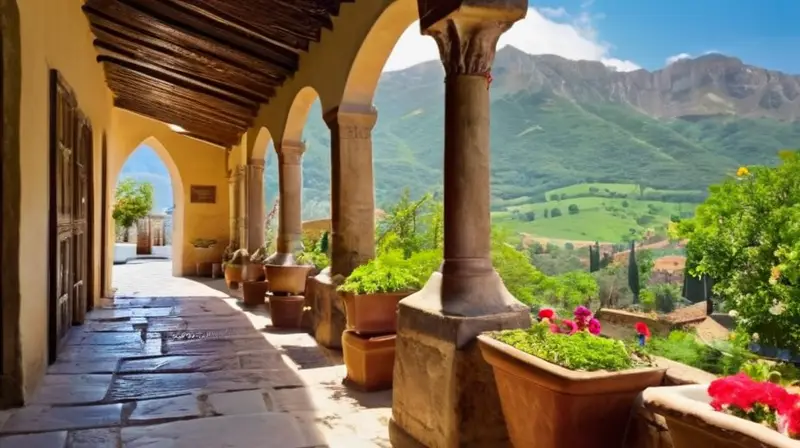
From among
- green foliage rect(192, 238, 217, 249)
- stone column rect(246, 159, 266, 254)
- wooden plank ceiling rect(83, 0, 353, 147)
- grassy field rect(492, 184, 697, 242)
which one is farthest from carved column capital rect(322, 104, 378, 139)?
grassy field rect(492, 184, 697, 242)

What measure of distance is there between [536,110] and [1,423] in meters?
49.4

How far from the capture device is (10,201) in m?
3.49

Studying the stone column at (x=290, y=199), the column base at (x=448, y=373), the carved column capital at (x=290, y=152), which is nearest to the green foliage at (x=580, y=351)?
the column base at (x=448, y=373)

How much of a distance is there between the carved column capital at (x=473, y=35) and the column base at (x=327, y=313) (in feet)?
8.91

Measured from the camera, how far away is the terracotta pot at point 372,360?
4.02m

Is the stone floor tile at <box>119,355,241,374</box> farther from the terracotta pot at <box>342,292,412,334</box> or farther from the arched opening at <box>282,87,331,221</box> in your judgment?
the arched opening at <box>282,87,331,221</box>

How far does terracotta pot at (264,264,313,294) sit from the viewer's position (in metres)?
6.79

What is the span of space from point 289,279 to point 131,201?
36.6 ft

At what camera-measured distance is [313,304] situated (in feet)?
19.5

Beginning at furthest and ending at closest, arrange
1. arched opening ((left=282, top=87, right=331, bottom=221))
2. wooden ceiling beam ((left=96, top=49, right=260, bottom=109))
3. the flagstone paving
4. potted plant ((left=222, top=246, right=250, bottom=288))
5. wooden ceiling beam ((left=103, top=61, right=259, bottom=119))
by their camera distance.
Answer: arched opening ((left=282, top=87, right=331, bottom=221)) < potted plant ((left=222, top=246, right=250, bottom=288)) < wooden ceiling beam ((left=103, top=61, right=259, bottom=119)) < wooden ceiling beam ((left=96, top=49, right=260, bottom=109)) < the flagstone paving

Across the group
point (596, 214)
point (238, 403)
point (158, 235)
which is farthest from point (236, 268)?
point (596, 214)

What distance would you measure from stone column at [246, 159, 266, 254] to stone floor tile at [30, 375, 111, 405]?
5610 millimetres

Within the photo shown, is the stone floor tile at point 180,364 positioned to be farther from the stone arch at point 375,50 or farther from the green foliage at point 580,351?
the green foliage at point 580,351

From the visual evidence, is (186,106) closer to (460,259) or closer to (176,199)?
(176,199)
